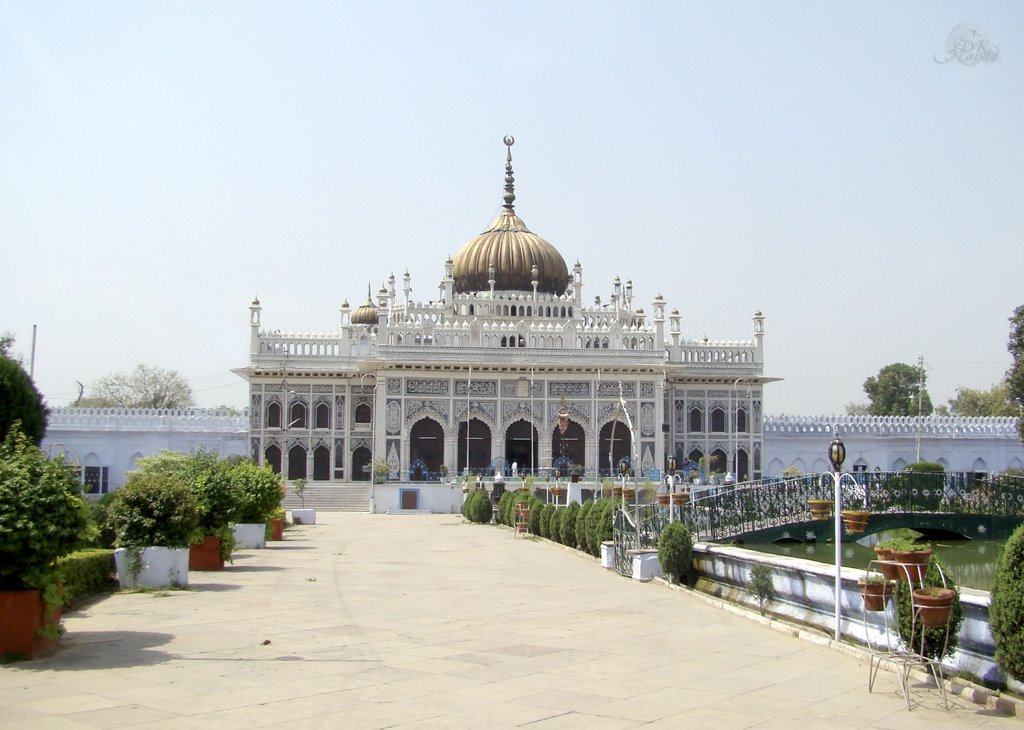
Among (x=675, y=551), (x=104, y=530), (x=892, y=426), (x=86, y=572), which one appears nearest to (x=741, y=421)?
(x=892, y=426)

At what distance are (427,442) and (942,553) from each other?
21979 millimetres

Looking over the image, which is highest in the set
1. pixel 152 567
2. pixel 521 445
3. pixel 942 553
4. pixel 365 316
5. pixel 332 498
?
pixel 365 316

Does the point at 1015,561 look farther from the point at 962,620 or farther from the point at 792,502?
the point at 792,502

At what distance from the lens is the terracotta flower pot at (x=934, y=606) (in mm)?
7277

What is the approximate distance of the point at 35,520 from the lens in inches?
318

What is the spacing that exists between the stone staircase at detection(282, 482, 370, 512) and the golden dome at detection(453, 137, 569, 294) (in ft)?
31.5

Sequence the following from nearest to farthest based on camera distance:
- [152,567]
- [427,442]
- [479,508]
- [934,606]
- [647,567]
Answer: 1. [934,606]
2. [152,567]
3. [647,567]
4. [479,508]
5. [427,442]

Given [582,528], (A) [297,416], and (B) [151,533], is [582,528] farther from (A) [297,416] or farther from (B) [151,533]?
(A) [297,416]

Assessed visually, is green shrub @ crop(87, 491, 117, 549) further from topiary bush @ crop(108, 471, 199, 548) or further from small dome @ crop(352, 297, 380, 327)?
small dome @ crop(352, 297, 380, 327)

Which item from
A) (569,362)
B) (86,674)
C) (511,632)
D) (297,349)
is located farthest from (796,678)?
(297,349)

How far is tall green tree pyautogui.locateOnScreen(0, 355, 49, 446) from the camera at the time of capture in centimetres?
2170

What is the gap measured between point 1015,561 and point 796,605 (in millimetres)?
4253

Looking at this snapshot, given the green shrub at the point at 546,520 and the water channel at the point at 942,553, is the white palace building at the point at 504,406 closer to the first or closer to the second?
the green shrub at the point at 546,520

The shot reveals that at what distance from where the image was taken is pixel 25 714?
6312 mm
